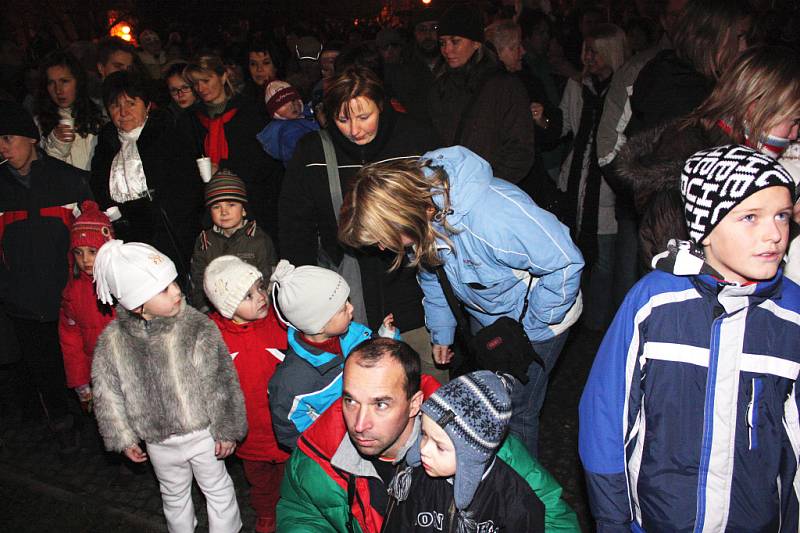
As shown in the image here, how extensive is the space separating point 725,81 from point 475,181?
105cm

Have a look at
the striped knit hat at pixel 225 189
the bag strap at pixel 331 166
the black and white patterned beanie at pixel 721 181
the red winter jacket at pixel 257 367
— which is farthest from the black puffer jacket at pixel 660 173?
the striped knit hat at pixel 225 189

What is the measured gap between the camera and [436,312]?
3406mm

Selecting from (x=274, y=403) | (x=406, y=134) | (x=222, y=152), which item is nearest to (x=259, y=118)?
(x=222, y=152)

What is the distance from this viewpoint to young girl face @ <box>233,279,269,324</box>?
336 cm

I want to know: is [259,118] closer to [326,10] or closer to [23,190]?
[23,190]

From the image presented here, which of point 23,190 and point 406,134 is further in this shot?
point 23,190

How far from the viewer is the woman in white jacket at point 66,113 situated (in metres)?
4.91

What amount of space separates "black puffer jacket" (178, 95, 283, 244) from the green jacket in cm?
230

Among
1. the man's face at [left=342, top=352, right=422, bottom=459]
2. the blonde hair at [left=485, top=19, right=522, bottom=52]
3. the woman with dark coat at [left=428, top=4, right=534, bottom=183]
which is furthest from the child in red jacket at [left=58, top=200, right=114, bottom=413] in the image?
the blonde hair at [left=485, top=19, right=522, bottom=52]

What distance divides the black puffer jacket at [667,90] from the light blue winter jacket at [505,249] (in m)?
0.90

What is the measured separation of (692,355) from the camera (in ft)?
6.70

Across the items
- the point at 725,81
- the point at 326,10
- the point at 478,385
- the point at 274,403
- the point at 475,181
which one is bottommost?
the point at 274,403

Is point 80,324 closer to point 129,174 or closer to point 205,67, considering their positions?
point 129,174

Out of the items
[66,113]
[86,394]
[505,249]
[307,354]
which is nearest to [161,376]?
[307,354]
